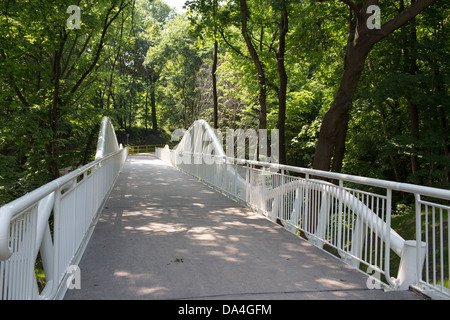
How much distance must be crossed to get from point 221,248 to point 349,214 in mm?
1804

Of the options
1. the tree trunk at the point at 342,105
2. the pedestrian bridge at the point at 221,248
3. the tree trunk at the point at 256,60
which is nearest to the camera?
the pedestrian bridge at the point at 221,248

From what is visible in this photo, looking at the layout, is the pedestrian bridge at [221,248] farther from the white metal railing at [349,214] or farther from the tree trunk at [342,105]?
the tree trunk at [342,105]

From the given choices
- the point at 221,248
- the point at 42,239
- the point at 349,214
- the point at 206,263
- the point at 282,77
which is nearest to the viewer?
the point at 42,239

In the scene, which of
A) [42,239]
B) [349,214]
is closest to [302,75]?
[349,214]

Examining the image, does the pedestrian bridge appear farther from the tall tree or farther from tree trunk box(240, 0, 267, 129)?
tree trunk box(240, 0, 267, 129)

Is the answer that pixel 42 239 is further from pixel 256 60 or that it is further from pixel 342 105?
pixel 256 60

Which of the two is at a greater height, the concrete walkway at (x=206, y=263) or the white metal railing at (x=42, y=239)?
the white metal railing at (x=42, y=239)

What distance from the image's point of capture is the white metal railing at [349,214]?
144 inches

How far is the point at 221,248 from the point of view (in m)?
5.30

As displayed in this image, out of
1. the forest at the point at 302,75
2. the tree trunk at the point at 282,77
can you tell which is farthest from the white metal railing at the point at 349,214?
the tree trunk at the point at 282,77

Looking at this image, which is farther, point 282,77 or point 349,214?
point 282,77

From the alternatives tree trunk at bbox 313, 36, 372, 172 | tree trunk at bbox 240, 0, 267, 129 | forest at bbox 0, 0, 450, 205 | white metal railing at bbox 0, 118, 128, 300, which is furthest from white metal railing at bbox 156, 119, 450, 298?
tree trunk at bbox 240, 0, 267, 129

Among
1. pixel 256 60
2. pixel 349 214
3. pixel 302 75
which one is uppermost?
pixel 302 75

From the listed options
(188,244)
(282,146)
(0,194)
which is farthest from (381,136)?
(0,194)
